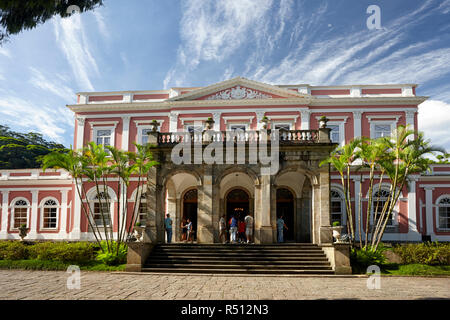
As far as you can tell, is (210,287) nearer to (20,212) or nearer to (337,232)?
(337,232)

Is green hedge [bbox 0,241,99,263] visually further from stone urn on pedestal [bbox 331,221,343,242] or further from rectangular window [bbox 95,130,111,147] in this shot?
stone urn on pedestal [bbox 331,221,343,242]

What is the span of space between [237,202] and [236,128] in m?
4.41

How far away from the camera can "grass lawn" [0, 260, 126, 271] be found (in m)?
12.9

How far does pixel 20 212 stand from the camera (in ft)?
73.7

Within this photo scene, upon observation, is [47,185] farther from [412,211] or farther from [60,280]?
[412,211]

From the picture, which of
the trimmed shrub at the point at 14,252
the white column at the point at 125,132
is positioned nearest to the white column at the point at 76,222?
the white column at the point at 125,132

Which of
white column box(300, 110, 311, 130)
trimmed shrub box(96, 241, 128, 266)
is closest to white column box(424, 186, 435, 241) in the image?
white column box(300, 110, 311, 130)

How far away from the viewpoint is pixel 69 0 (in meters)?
7.10

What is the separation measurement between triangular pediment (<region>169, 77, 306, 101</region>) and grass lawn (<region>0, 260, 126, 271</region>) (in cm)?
1118

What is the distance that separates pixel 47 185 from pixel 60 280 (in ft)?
44.6

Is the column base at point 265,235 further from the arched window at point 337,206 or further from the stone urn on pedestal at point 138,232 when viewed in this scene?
the arched window at point 337,206

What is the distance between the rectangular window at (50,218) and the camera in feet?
72.3
